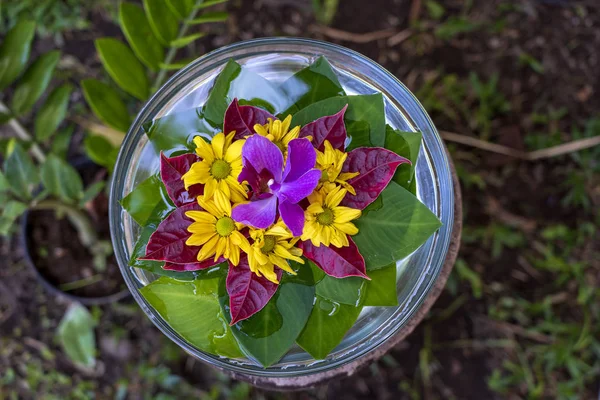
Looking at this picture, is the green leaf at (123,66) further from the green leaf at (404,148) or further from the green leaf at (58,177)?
the green leaf at (404,148)

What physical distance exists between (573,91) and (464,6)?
33cm

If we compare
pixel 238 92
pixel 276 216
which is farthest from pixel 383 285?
pixel 238 92

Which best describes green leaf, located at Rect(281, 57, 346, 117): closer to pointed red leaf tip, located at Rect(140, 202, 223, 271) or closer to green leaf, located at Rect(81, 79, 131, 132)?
pointed red leaf tip, located at Rect(140, 202, 223, 271)

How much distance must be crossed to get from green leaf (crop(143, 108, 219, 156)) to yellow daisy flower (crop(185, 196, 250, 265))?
0.44 ft

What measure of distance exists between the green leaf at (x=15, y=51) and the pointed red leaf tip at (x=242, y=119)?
468 mm

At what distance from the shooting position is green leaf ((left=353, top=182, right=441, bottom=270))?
1.86 ft

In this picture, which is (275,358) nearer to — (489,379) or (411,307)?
(411,307)

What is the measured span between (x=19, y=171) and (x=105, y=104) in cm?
16

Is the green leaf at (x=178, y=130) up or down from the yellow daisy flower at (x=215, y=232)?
up

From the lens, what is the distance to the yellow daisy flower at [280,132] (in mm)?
508

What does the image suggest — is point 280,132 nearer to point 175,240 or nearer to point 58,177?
point 175,240

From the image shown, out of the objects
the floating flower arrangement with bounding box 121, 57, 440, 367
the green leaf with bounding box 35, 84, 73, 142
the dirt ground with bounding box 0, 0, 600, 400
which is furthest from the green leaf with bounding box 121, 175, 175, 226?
the dirt ground with bounding box 0, 0, 600, 400

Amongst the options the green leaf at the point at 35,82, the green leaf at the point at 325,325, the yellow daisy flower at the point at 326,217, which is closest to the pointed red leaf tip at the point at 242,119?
the yellow daisy flower at the point at 326,217

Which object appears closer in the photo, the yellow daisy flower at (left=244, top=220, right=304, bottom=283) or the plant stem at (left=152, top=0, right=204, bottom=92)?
the yellow daisy flower at (left=244, top=220, right=304, bottom=283)
